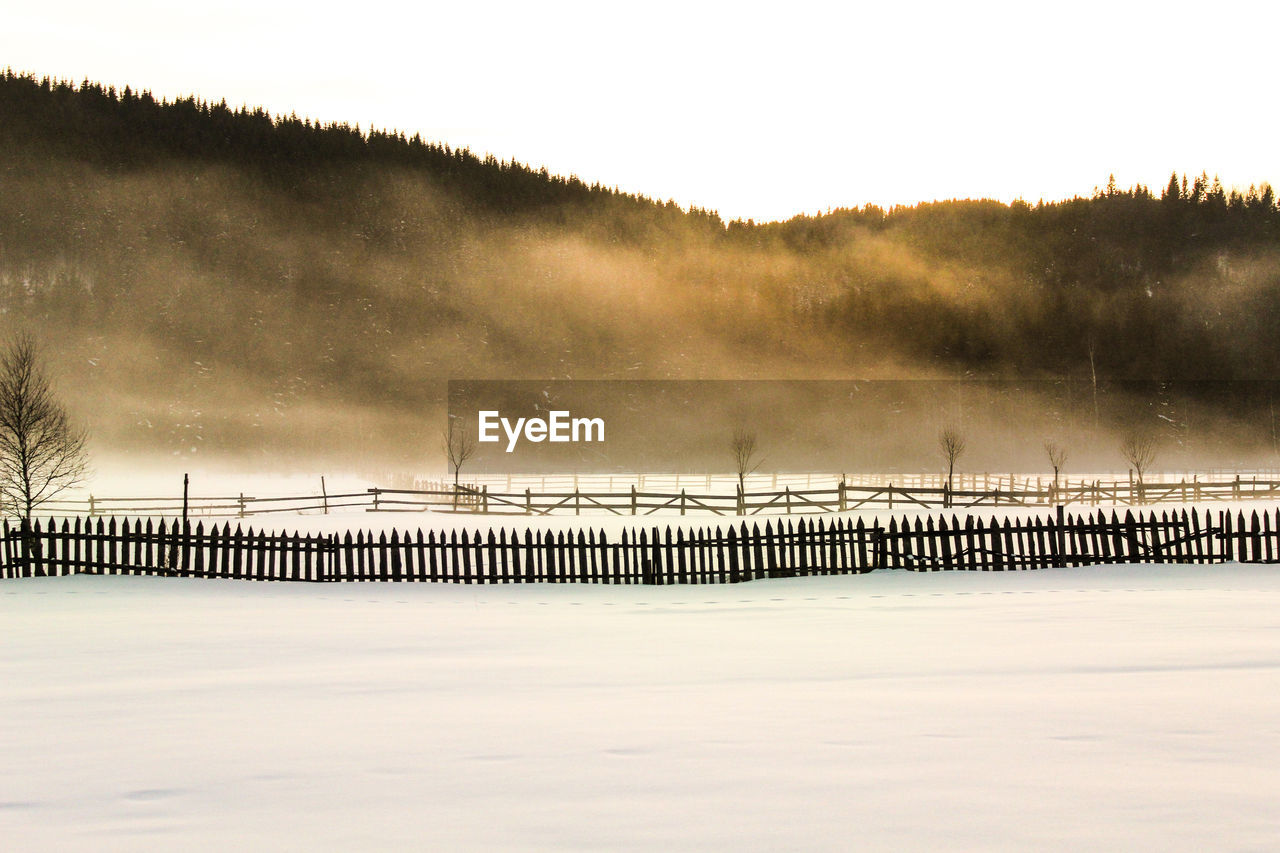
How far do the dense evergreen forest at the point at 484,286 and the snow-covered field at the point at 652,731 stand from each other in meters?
158

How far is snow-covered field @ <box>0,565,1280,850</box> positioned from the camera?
5.98m

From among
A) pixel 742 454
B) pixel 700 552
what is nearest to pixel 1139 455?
pixel 742 454

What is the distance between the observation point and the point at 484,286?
19512 centimetres

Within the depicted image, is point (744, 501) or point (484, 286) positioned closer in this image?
point (744, 501)

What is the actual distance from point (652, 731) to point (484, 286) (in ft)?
626

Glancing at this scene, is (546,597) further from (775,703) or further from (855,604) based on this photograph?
(775,703)

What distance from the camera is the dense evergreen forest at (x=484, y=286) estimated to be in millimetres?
172125

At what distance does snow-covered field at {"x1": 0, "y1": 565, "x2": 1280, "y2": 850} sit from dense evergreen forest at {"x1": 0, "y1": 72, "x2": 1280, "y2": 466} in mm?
158012

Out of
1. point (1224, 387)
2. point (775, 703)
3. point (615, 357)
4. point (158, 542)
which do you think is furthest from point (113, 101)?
point (775, 703)

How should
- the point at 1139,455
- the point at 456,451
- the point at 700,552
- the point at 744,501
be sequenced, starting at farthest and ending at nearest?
the point at 456,451 → the point at 1139,455 → the point at 744,501 → the point at 700,552

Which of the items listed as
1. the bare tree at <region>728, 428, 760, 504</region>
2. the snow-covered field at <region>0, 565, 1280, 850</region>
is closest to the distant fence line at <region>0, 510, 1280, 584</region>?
the snow-covered field at <region>0, 565, 1280, 850</region>

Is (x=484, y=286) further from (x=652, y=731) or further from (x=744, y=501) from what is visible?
(x=652, y=731)

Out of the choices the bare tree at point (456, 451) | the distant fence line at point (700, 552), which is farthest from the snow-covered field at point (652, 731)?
the bare tree at point (456, 451)

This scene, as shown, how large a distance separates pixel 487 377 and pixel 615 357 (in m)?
21.7
